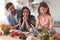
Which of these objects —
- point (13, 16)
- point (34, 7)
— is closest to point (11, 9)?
point (13, 16)

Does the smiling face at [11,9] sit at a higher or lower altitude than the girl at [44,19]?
higher

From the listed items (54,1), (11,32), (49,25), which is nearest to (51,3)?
(54,1)

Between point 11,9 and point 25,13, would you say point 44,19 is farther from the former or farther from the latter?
point 11,9

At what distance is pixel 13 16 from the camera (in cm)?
122

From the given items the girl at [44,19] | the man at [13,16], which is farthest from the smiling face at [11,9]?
the girl at [44,19]

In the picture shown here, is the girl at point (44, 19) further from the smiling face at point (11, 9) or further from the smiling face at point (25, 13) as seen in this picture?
the smiling face at point (11, 9)

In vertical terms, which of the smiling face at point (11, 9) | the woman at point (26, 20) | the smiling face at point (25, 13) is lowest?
the woman at point (26, 20)

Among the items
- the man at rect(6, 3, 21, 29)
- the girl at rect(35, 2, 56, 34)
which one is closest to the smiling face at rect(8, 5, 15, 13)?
the man at rect(6, 3, 21, 29)

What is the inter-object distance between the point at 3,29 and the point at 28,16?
200mm

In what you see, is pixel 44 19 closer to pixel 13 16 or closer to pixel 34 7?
pixel 34 7

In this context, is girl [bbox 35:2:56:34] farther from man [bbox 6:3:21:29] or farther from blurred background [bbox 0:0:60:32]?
man [bbox 6:3:21:29]

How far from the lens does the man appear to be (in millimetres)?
1202

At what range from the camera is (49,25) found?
1129 millimetres

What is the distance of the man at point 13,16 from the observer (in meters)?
1.20
